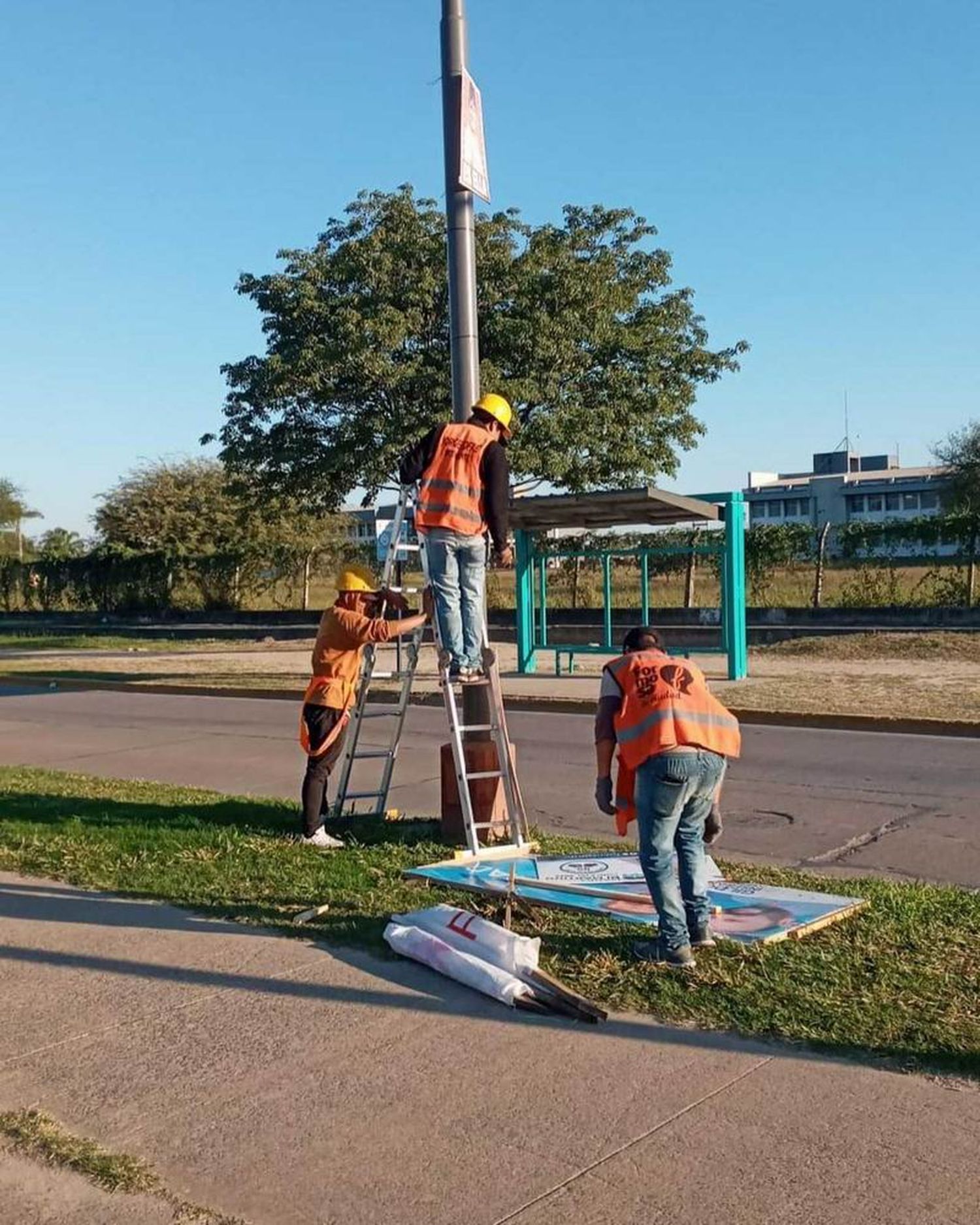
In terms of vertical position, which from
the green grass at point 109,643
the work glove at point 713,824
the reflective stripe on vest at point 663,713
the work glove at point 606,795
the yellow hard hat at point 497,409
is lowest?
the green grass at point 109,643

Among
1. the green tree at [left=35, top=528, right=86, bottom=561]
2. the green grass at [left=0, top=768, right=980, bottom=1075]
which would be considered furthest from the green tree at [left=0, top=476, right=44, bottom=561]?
the green grass at [left=0, top=768, right=980, bottom=1075]

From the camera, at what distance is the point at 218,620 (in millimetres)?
38000

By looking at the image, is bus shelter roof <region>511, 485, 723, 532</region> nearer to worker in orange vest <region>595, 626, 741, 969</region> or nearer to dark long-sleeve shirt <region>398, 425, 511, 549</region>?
dark long-sleeve shirt <region>398, 425, 511, 549</region>

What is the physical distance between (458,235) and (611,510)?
1045 cm

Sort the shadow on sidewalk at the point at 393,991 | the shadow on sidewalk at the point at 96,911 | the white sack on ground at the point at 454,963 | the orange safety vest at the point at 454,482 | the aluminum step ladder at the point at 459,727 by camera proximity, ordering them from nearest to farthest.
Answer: the shadow on sidewalk at the point at 393,991, the white sack on ground at the point at 454,963, the shadow on sidewalk at the point at 96,911, the orange safety vest at the point at 454,482, the aluminum step ladder at the point at 459,727

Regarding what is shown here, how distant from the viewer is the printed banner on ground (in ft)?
19.9

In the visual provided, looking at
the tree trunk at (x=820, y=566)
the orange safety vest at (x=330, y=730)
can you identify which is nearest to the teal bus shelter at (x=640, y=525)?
the tree trunk at (x=820, y=566)

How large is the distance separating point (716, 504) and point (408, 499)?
444 inches

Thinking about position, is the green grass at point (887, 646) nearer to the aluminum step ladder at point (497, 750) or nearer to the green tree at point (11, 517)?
the aluminum step ladder at point (497, 750)

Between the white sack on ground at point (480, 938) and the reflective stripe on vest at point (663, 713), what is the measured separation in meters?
0.88

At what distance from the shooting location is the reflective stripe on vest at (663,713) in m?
5.41

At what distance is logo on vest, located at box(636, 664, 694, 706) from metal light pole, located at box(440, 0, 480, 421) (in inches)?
121

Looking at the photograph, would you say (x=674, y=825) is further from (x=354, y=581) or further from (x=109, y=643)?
(x=109, y=643)

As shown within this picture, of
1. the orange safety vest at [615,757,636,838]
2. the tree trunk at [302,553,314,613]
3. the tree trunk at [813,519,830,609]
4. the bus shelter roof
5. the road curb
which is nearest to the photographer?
the orange safety vest at [615,757,636,838]
